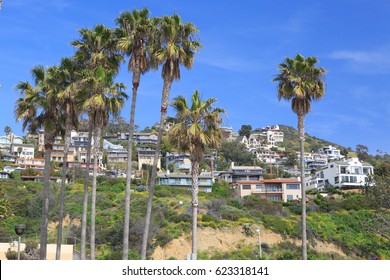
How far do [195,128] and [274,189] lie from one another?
232 ft

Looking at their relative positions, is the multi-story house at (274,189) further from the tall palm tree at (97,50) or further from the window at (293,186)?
the tall palm tree at (97,50)

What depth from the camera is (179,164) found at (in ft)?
488

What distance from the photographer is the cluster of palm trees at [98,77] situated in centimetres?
2911

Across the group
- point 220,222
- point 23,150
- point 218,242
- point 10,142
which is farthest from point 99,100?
point 10,142

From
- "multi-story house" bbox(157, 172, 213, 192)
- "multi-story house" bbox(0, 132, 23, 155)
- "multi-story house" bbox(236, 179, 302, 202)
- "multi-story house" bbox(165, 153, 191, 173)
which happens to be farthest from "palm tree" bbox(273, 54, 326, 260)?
"multi-story house" bbox(0, 132, 23, 155)

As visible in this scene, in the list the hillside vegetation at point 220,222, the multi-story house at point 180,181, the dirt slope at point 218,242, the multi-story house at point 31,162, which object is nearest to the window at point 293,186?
the hillside vegetation at point 220,222

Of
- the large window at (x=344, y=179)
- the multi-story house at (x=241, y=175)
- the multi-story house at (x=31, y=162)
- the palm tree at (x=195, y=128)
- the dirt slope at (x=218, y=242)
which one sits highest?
the multi-story house at (x=31, y=162)

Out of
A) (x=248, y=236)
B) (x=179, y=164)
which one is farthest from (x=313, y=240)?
(x=179, y=164)

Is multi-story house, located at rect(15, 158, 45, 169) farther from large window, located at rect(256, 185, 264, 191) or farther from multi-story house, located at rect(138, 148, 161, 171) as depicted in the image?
large window, located at rect(256, 185, 264, 191)

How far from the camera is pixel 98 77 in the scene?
29.3 m

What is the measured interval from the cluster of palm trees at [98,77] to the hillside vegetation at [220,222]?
60.0ft

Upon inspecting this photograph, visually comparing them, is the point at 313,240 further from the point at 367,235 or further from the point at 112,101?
the point at 112,101

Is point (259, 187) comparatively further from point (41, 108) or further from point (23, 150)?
point (23, 150)

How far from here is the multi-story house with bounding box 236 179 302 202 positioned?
311 ft
